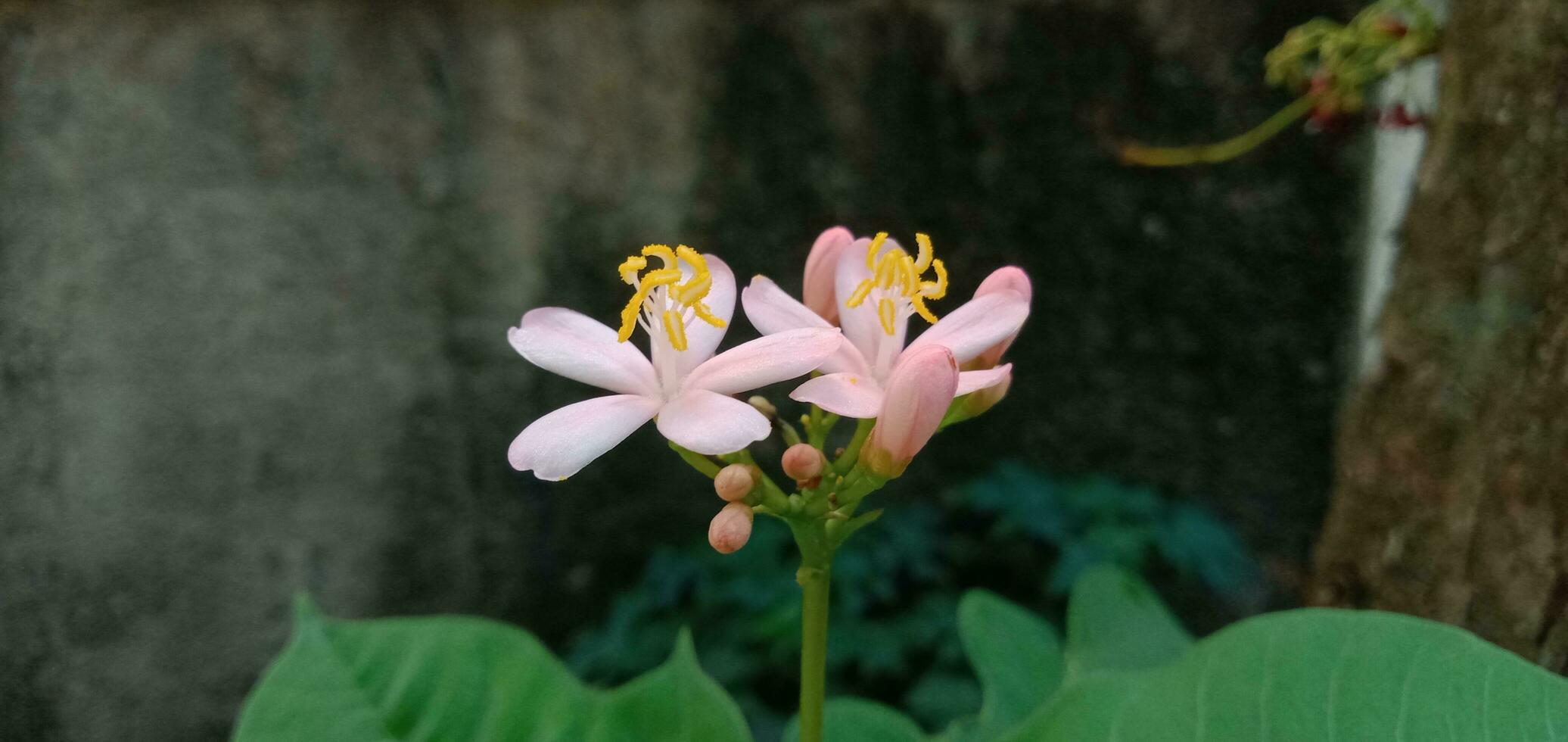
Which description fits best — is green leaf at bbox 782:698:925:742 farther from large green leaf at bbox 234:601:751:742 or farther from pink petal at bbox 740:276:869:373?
pink petal at bbox 740:276:869:373

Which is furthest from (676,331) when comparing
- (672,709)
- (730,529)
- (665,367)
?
(672,709)

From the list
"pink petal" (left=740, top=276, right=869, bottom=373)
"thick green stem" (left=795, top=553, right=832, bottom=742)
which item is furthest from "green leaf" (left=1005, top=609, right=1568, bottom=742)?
"pink petal" (left=740, top=276, right=869, bottom=373)

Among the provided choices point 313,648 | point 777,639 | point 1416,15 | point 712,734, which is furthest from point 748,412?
point 777,639

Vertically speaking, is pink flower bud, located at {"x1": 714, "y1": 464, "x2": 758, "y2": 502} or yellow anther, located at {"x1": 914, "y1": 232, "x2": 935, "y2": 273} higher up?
yellow anther, located at {"x1": 914, "y1": 232, "x2": 935, "y2": 273}

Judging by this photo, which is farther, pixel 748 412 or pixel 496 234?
pixel 496 234

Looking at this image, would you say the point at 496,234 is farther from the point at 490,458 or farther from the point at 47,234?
the point at 47,234

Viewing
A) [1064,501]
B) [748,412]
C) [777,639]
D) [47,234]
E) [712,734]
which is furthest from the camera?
[1064,501]
